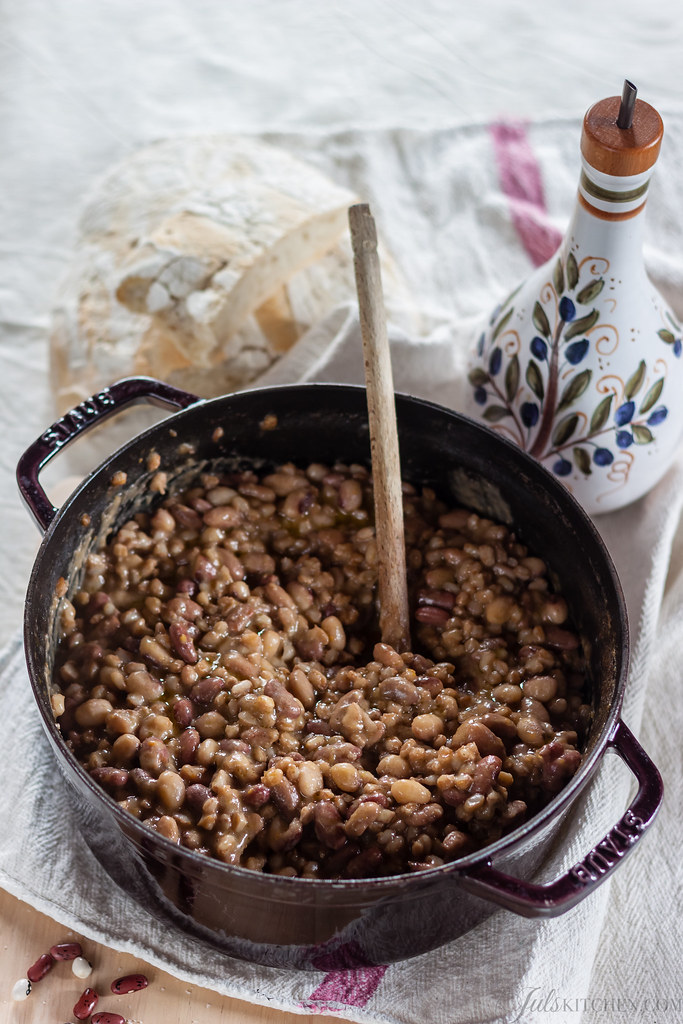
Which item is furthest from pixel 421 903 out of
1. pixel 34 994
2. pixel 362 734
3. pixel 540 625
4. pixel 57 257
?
pixel 57 257

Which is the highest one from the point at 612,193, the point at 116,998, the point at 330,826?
the point at 612,193

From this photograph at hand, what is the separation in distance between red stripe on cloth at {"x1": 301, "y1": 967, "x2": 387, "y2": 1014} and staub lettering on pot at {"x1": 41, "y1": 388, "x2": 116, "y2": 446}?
3.65 feet

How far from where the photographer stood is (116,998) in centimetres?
194

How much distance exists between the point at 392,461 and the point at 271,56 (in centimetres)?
259

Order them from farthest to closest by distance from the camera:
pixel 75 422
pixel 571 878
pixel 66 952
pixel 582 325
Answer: pixel 582 325 → pixel 75 422 → pixel 66 952 → pixel 571 878

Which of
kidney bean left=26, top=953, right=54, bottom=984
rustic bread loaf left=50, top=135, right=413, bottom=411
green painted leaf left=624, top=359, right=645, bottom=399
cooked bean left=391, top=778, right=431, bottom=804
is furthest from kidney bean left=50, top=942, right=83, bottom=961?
green painted leaf left=624, top=359, right=645, bottom=399

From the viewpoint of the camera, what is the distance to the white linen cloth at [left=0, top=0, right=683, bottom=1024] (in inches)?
77.3

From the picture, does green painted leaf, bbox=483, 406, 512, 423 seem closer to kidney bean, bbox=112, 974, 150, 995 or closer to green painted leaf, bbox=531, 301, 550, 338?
green painted leaf, bbox=531, 301, 550, 338

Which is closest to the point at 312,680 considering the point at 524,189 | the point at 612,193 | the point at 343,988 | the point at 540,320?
the point at 343,988

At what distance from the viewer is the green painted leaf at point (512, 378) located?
2.40 metres

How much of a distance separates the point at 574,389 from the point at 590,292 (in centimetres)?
21

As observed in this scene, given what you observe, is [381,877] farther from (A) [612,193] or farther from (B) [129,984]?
(A) [612,193]

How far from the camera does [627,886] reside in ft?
7.07

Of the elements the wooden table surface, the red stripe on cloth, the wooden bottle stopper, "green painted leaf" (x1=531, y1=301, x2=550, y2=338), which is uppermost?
the wooden bottle stopper
